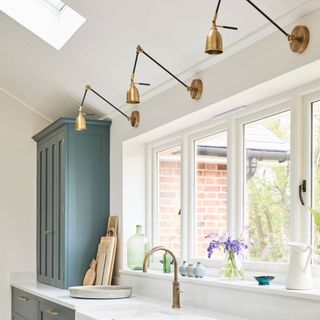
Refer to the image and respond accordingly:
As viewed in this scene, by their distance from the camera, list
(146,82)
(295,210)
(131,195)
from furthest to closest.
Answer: (131,195) < (146,82) < (295,210)

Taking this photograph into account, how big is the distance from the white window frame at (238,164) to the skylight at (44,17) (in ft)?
3.48

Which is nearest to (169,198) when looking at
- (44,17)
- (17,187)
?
(44,17)

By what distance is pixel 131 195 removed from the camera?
5406 mm

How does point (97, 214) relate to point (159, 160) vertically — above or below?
below

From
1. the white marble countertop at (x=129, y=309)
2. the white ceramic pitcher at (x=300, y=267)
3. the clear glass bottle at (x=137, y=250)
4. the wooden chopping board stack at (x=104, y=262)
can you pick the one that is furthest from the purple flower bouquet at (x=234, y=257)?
the wooden chopping board stack at (x=104, y=262)

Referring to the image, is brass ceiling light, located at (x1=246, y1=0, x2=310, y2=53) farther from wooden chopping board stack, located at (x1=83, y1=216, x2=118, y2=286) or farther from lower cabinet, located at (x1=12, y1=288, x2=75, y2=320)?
wooden chopping board stack, located at (x1=83, y1=216, x2=118, y2=286)

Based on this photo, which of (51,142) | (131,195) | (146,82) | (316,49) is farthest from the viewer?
(51,142)

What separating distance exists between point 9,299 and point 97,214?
4.51 ft

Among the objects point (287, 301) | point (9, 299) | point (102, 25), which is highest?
point (102, 25)

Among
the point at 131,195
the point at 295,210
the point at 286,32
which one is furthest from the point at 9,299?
the point at 286,32

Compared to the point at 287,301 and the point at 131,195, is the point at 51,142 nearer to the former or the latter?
the point at 131,195

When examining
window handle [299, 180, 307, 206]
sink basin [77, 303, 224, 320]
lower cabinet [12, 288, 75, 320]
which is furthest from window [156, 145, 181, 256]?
window handle [299, 180, 307, 206]

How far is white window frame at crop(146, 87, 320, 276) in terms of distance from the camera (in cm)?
346

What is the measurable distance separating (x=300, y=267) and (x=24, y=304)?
328 cm
